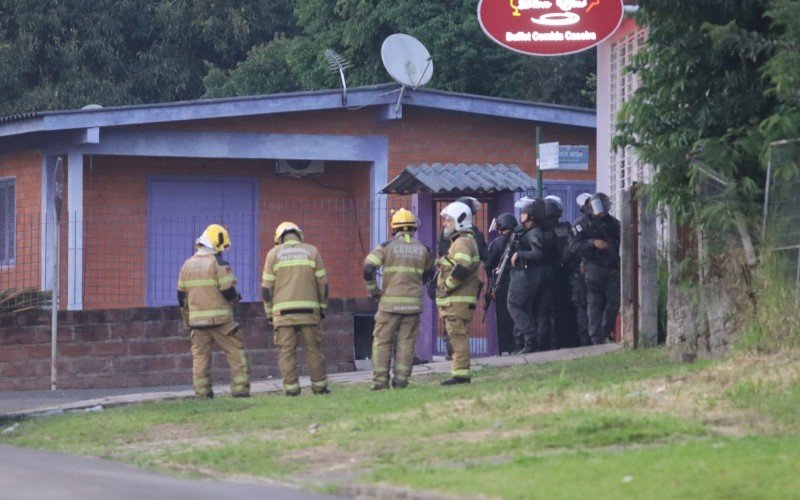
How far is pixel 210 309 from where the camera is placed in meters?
15.4

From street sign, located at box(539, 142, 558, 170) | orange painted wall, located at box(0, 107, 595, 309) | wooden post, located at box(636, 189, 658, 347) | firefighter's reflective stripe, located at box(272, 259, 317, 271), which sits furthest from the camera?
orange painted wall, located at box(0, 107, 595, 309)

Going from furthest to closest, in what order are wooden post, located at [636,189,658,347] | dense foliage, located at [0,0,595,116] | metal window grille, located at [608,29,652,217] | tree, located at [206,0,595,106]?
dense foliage, located at [0,0,595,116], tree, located at [206,0,595,106], metal window grille, located at [608,29,652,217], wooden post, located at [636,189,658,347]

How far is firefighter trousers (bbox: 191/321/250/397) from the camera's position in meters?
15.4

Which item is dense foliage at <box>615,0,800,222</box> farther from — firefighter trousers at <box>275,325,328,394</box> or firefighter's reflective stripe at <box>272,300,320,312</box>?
firefighter trousers at <box>275,325,328,394</box>

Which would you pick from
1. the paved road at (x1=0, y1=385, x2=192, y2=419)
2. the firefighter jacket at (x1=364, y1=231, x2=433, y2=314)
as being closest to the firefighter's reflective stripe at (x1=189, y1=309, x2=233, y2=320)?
the firefighter jacket at (x1=364, y1=231, x2=433, y2=314)

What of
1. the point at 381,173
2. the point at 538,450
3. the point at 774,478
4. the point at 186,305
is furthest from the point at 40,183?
the point at 774,478

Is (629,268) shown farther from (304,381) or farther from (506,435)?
(506,435)

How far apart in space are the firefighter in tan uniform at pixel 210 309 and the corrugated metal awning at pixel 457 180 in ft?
16.3

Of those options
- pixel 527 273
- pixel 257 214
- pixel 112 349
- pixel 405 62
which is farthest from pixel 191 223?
pixel 527 273

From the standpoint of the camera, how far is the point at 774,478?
315 inches

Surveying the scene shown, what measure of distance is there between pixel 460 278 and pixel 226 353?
8.28 ft

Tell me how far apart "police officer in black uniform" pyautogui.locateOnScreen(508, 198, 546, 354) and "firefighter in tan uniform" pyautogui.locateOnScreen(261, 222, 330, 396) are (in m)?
3.42

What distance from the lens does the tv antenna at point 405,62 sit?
69.7 feet

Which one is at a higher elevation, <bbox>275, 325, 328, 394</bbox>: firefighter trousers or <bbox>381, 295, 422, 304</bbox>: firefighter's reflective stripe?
<bbox>381, 295, 422, 304</bbox>: firefighter's reflective stripe
